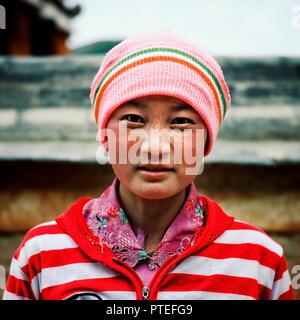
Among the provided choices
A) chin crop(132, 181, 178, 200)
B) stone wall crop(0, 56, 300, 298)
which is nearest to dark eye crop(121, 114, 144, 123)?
chin crop(132, 181, 178, 200)

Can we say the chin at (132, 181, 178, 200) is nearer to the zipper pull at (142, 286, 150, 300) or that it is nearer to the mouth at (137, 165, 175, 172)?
the mouth at (137, 165, 175, 172)

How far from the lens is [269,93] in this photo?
6.38 ft

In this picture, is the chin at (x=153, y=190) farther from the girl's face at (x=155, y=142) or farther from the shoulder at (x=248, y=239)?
the shoulder at (x=248, y=239)

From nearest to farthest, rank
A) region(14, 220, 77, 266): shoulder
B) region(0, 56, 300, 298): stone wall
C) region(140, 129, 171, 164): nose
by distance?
region(140, 129, 171, 164): nose
region(14, 220, 77, 266): shoulder
region(0, 56, 300, 298): stone wall

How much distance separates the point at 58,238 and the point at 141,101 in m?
0.33

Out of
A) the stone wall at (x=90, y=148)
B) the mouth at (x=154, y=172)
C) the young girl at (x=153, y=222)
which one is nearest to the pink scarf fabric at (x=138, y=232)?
the young girl at (x=153, y=222)

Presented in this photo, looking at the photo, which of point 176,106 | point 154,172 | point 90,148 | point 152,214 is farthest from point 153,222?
point 90,148

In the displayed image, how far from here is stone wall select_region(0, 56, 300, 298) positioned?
5.72 ft

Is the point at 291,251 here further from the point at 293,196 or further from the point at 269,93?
the point at 269,93

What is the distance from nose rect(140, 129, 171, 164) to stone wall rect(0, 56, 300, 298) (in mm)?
876

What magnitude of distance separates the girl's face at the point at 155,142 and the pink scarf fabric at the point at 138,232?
0.08 metres

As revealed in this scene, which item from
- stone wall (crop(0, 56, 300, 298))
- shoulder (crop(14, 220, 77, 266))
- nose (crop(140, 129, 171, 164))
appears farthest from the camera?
stone wall (crop(0, 56, 300, 298))

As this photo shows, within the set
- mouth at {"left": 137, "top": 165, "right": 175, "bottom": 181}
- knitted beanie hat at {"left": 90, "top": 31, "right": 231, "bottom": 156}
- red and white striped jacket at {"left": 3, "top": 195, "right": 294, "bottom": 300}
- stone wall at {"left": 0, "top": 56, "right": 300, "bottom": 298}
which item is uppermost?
stone wall at {"left": 0, "top": 56, "right": 300, "bottom": 298}

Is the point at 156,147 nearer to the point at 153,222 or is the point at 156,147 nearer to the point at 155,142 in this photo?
the point at 155,142
